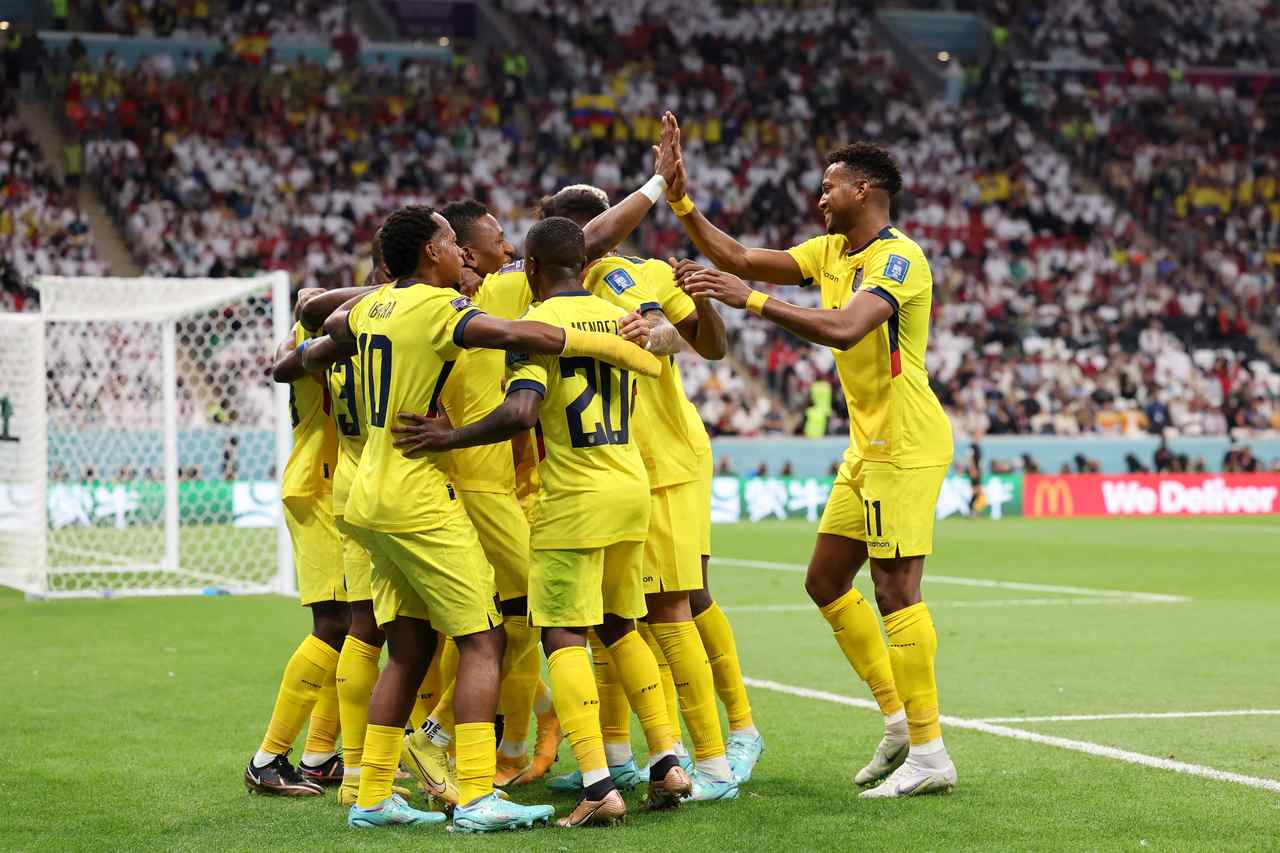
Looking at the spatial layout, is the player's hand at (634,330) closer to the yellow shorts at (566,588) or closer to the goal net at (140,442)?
the yellow shorts at (566,588)

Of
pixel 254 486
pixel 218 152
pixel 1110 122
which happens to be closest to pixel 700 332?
pixel 254 486

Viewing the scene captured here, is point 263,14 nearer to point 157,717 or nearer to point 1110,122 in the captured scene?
point 1110,122

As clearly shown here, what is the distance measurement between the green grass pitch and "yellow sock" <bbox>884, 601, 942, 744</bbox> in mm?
353

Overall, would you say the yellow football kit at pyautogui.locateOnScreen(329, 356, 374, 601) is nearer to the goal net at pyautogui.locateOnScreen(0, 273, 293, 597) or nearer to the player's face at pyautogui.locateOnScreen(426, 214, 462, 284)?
the player's face at pyautogui.locateOnScreen(426, 214, 462, 284)

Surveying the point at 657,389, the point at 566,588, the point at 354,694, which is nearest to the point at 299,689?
the point at 354,694

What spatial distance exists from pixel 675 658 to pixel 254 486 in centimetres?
1777

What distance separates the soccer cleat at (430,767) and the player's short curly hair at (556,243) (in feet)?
6.87

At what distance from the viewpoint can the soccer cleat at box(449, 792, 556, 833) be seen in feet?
19.3

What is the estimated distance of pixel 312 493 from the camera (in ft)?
23.9

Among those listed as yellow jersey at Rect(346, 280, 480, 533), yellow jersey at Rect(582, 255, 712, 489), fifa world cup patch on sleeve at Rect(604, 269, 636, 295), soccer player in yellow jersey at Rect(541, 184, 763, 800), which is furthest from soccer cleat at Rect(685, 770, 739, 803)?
fifa world cup patch on sleeve at Rect(604, 269, 636, 295)

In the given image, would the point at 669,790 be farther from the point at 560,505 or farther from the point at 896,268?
the point at 896,268

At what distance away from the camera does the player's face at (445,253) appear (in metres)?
6.20

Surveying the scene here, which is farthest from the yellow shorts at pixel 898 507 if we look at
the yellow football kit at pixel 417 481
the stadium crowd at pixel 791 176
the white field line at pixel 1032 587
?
the stadium crowd at pixel 791 176

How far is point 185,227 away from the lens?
3130 cm
